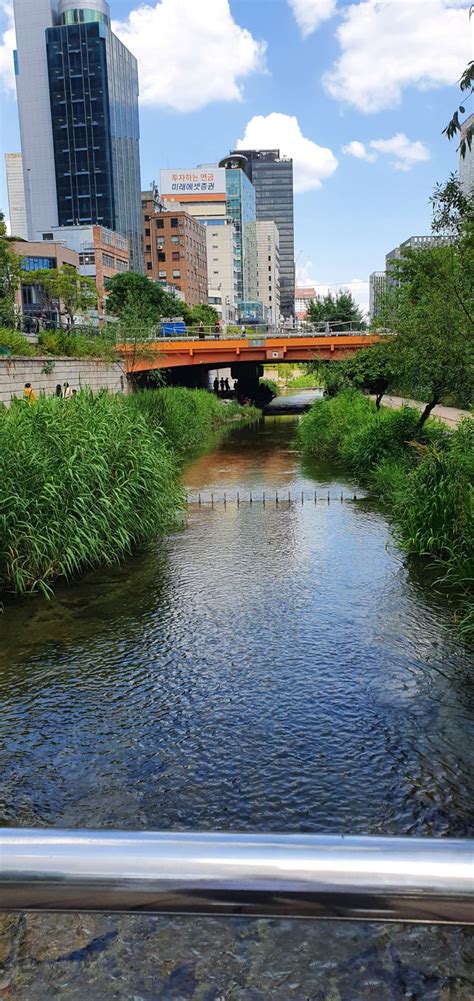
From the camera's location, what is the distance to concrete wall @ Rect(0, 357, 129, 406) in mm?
17422

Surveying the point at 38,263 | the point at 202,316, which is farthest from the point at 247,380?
the point at 202,316

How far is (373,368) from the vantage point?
21.7m

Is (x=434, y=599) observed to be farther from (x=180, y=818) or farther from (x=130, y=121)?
(x=130, y=121)

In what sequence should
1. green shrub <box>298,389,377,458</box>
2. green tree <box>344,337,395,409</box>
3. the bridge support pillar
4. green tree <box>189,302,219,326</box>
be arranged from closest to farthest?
green tree <box>344,337,395,409</box> < green shrub <box>298,389,377,458</box> < the bridge support pillar < green tree <box>189,302,219,326</box>

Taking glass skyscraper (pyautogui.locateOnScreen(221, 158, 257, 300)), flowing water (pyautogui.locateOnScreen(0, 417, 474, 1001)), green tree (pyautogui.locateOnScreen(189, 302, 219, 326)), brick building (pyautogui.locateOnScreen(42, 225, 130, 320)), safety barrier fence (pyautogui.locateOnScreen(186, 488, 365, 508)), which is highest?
glass skyscraper (pyautogui.locateOnScreen(221, 158, 257, 300))

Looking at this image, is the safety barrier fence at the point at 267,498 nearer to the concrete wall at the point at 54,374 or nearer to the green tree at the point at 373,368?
the green tree at the point at 373,368

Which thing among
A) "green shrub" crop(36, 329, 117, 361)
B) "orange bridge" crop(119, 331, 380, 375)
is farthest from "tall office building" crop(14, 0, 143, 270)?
"green shrub" crop(36, 329, 117, 361)

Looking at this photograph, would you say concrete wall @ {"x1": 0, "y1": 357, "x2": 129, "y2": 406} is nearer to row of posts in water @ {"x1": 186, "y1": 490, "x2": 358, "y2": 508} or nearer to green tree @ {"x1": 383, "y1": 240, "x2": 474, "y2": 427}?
row of posts in water @ {"x1": 186, "y1": 490, "x2": 358, "y2": 508}

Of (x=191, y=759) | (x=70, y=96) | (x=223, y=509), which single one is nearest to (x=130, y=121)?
(x=70, y=96)

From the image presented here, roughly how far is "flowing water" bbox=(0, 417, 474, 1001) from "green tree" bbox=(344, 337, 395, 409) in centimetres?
813

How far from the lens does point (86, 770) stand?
18.3 feet

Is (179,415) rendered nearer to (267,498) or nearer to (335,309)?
(267,498)

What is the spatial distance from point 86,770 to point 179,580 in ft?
15.8

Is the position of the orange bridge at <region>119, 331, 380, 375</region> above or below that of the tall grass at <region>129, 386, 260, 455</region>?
above
